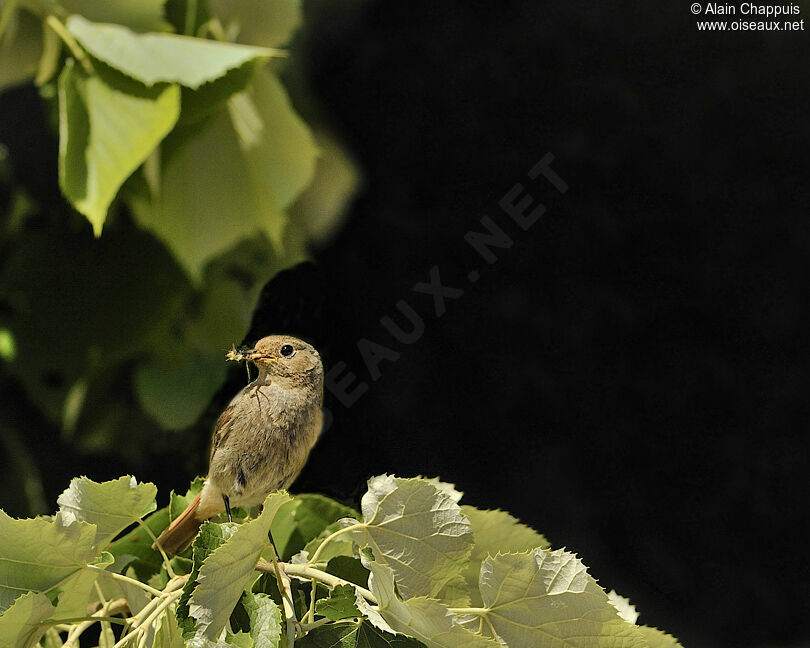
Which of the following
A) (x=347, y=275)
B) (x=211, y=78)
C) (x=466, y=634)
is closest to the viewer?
(x=466, y=634)

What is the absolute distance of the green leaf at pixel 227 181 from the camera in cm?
32

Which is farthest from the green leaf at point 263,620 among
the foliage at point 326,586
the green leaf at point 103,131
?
the green leaf at point 103,131

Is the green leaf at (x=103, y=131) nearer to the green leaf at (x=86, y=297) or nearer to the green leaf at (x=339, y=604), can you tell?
the green leaf at (x=86, y=297)

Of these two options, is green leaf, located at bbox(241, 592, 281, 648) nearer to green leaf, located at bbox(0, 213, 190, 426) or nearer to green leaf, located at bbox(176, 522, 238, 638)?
green leaf, located at bbox(176, 522, 238, 638)

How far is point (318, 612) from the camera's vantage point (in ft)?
0.51

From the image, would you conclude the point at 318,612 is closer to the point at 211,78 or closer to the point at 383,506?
the point at 383,506

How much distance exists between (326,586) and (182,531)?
50 millimetres

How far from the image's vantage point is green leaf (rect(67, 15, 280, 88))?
29 centimetres

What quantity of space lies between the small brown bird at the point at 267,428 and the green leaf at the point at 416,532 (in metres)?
0.03

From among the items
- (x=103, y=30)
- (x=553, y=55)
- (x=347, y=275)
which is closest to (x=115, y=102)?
(x=103, y=30)

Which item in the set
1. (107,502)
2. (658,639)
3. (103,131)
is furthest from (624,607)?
(103,131)

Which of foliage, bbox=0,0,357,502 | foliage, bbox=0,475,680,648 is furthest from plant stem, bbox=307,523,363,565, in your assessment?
foliage, bbox=0,0,357,502

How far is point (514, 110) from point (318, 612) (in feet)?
1.21

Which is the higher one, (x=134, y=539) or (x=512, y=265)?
(x=512, y=265)
